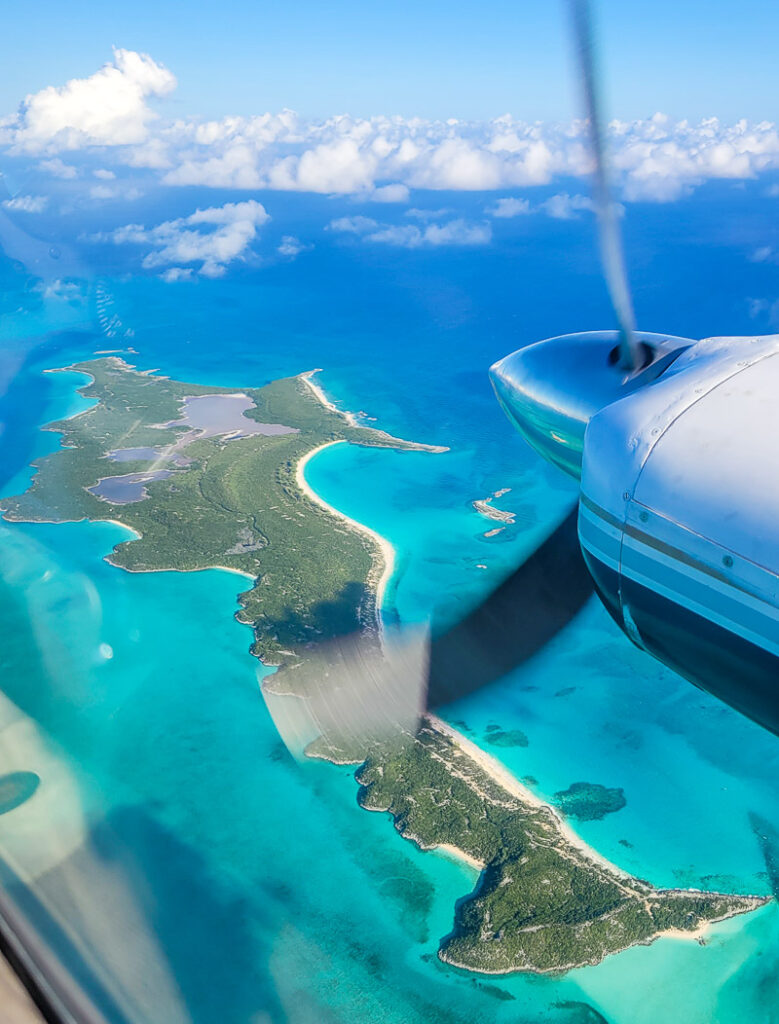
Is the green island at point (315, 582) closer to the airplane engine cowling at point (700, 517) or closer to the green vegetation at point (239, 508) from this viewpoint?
the green vegetation at point (239, 508)

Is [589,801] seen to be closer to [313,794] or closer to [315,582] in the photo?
[313,794]

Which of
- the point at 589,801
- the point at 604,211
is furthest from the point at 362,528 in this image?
the point at 604,211

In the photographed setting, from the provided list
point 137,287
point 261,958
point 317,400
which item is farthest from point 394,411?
point 261,958

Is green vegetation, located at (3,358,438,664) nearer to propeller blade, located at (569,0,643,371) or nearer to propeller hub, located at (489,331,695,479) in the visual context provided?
propeller hub, located at (489,331,695,479)

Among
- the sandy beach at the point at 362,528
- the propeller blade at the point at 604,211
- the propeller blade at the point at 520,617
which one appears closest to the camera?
the propeller blade at the point at 604,211

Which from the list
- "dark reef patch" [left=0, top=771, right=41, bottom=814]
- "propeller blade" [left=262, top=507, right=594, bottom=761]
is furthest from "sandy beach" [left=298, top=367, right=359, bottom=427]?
"propeller blade" [left=262, top=507, right=594, bottom=761]

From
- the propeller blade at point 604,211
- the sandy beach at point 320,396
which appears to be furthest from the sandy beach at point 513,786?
the sandy beach at point 320,396
